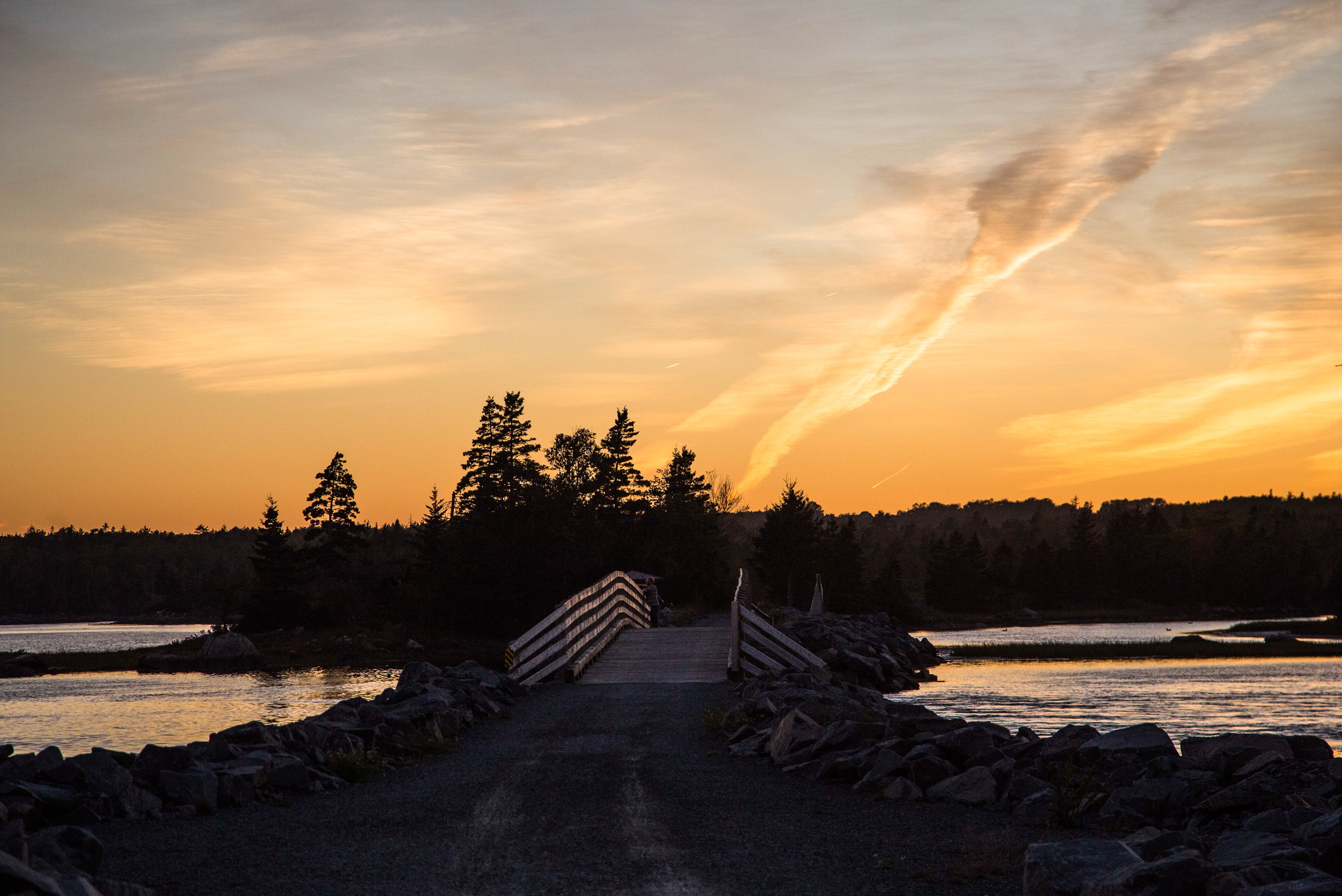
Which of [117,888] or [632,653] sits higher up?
[117,888]

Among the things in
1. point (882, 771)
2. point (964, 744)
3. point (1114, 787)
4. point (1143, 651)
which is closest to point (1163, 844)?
point (1114, 787)

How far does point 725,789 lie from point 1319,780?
5011 mm

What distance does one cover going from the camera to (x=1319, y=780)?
914 cm

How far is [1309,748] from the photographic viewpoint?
1050cm

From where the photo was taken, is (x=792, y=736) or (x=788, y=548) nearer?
(x=792, y=736)

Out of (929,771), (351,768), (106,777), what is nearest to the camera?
(106,777)

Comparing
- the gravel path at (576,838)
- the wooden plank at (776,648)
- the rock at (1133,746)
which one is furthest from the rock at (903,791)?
the wooden plank at (776,648)

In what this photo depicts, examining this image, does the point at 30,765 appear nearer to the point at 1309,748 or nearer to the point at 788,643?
the point at 1309,748

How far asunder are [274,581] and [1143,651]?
57799mm

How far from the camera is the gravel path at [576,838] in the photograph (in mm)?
6652

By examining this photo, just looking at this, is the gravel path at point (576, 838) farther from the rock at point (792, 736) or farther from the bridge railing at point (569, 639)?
the bridge railing at point (569, 639)

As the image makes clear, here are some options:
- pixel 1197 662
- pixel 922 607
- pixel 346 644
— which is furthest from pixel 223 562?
pixel 1197 662

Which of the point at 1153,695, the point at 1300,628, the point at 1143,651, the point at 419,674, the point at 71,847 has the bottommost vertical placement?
the point at 1300,628

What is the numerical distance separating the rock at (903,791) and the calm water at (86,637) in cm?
5915
